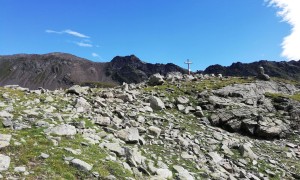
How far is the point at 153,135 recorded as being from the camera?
23938 mm

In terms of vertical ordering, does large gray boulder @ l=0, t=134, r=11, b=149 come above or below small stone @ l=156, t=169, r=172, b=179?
above

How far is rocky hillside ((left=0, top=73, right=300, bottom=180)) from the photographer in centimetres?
1472

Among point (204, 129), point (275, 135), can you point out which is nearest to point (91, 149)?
point (204, 129)

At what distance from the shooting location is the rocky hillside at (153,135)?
579 inches

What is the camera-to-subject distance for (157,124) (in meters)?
27.5

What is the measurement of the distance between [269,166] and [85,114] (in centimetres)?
1469

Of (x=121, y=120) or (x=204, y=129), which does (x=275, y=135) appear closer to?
(x=204, y=129)

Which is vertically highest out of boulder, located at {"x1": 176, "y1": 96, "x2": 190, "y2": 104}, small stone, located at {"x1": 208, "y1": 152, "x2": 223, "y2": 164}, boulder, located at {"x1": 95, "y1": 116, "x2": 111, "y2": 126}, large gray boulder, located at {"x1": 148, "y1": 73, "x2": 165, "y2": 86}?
large gray boulder, located at {"x1": 148, "y1": 73, "x2": 165, "y2": 86}

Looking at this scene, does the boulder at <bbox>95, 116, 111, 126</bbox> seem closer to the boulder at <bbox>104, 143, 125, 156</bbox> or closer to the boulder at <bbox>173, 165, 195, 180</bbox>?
the boulder at <bbox>104, 143, 125, 156</bbox>

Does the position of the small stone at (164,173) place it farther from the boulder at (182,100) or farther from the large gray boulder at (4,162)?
the boulder at (182,100)

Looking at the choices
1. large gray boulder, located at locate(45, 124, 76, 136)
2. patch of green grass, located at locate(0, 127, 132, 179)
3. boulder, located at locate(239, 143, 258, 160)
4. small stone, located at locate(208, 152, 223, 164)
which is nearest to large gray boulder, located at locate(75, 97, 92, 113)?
large gray boulder, located at locate(45, 124, 76, 136)

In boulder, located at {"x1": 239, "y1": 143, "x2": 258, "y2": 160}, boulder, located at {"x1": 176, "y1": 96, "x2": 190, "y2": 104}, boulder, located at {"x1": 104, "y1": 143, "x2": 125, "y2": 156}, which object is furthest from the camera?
boulder, located at {"x1": 176, "y1": 96, "x2": 190, "y2": 104}

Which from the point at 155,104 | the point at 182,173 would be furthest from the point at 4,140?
the point at 155,104

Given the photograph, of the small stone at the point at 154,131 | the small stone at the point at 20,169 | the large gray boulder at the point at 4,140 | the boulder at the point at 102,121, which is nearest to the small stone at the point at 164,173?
the small stone at the point at 154,131
